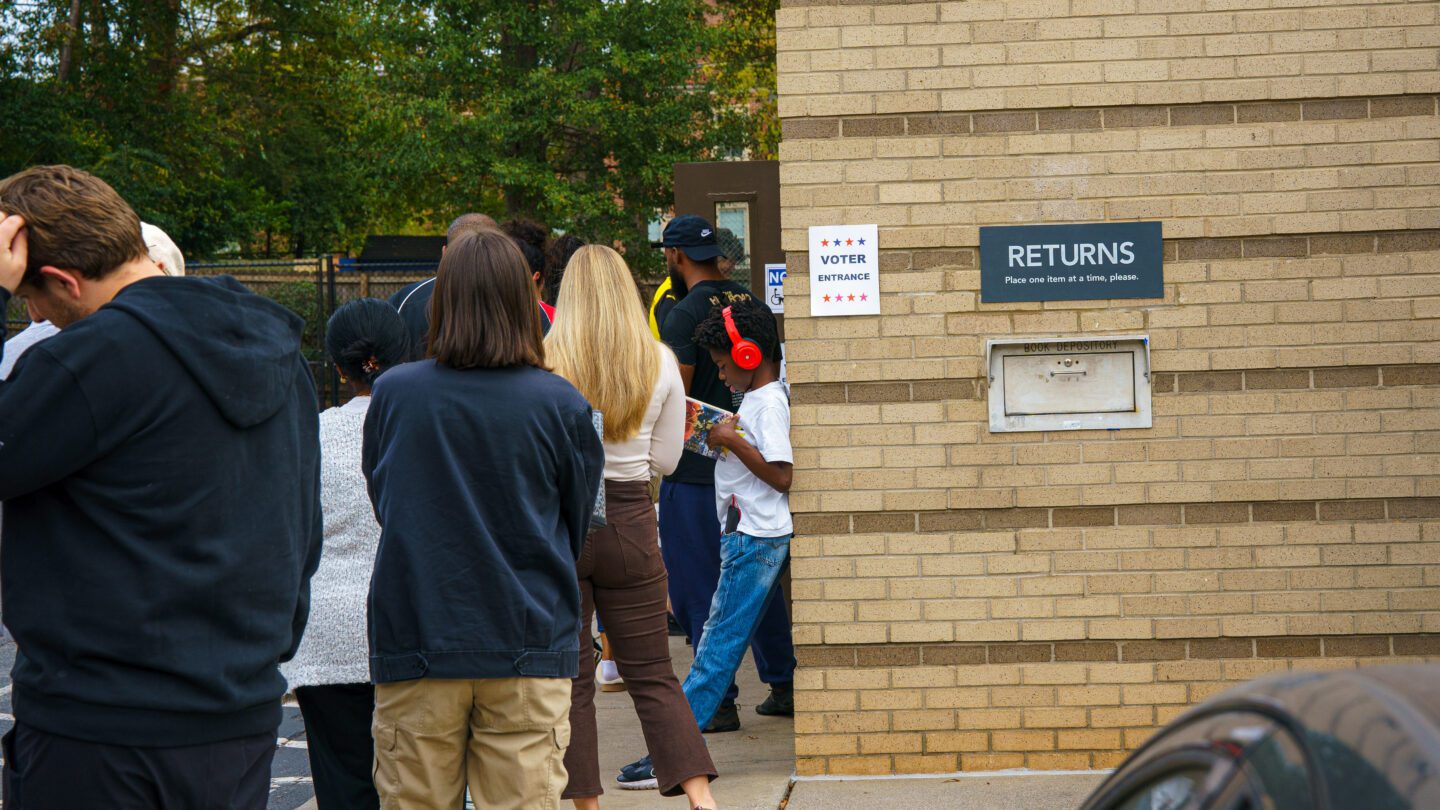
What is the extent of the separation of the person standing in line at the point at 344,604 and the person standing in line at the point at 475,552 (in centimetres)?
41

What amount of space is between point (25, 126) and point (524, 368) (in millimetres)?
24597

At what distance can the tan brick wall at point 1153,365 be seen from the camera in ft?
17.1

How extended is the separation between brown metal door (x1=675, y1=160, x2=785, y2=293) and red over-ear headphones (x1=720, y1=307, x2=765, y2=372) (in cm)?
261

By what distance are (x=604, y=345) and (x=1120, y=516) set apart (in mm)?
1955

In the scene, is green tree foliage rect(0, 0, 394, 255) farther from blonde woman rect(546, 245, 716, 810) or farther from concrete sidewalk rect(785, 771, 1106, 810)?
concrete sidewalk rect(785, 771, 1106, 810)

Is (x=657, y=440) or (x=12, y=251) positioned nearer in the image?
(x=12, y=251)

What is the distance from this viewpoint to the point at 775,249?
8438mm

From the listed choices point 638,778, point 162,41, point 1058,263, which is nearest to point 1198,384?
point 1058,263

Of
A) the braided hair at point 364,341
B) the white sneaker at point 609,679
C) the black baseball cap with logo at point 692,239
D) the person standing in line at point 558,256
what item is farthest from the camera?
the white sneaker at point 609,679

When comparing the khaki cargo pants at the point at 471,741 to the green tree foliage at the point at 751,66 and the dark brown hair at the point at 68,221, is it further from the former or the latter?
the green tree foliage at the point at 751,66

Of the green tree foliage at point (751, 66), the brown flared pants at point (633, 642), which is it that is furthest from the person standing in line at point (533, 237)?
the green tree foliage at point (751, 66)

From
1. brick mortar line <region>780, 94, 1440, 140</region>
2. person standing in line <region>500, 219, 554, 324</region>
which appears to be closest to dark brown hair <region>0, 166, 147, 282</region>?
brick mortar line <region>780, 94, 1440, 140</region>

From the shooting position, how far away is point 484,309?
149 inches

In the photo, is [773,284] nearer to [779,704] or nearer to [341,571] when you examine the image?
[779,704]
